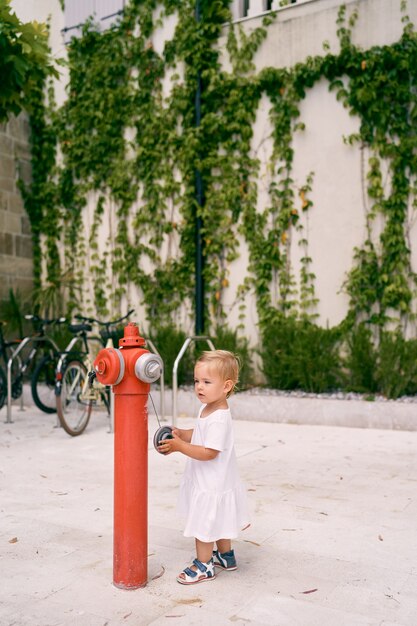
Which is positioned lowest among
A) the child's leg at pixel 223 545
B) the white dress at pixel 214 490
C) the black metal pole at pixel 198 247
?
the child's leg at pixel 223 545

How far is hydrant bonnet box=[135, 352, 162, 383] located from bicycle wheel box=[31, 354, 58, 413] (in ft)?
14.9

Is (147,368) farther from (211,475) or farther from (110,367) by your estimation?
(211,475)

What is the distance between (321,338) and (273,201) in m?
1.86

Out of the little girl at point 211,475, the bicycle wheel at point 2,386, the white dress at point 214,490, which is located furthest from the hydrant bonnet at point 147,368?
the bicycle wheel at point 2,386

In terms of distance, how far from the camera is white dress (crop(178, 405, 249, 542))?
2.36 meters

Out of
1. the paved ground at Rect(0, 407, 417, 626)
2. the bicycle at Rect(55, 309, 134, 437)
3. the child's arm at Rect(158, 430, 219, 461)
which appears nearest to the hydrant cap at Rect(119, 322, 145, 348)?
the child's arm at Rect(158, 430, 219, 461)

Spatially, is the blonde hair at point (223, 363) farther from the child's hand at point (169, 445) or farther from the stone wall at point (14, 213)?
the stone wall at point (14, 213)

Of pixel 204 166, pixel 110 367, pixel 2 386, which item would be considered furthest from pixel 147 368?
pixel 204 166

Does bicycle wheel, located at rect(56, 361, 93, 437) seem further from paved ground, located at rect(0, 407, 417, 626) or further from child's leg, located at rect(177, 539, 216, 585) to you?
child's leg, located at rect(177, 539, 216, 585)

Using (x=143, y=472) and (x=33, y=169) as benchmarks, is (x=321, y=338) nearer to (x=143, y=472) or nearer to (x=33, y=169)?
(x=143, y=472)

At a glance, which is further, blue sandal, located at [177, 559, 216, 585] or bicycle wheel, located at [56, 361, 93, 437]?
bicycle wheel, located at [56, 361, 93, 437]

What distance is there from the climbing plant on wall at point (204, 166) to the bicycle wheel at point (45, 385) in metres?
1.71

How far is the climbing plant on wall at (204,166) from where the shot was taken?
678 centimetres

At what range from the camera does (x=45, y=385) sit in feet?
23.2
